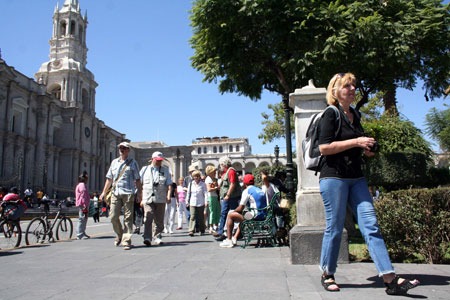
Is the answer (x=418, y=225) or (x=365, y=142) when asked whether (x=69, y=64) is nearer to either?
(x=418, y=225)

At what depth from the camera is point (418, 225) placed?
15.2ft

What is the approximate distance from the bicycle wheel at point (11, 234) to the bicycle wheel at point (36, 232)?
0.89 feet

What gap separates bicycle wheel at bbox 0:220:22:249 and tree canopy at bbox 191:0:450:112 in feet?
24.3

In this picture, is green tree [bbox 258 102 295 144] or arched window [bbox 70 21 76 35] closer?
green tree [bbox 258 102 295 144]

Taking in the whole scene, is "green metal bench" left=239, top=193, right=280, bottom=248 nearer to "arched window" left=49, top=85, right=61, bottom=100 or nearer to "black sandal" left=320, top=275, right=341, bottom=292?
"black sandal" left=320, top=275, right=341, bottom=292

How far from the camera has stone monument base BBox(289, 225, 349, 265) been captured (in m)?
4.57

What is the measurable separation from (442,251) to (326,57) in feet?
24.4

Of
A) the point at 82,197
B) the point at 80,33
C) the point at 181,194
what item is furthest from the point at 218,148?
the point at 82,197

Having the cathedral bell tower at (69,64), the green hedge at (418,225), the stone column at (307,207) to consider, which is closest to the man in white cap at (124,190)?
the stone column at (307,207)

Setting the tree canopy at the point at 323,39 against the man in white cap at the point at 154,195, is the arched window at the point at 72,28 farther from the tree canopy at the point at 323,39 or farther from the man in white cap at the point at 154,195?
the man in white cap at the point at 154,195

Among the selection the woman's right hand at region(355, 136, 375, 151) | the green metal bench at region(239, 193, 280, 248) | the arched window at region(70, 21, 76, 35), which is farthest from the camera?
the arched window at region(70, 21, 76, 35)

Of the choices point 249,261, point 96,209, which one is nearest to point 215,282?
point 249,261

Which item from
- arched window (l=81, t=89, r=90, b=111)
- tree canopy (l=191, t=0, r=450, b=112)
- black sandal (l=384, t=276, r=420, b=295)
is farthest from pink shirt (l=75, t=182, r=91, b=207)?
arched window (l=81, t=89, r=90, b=111)

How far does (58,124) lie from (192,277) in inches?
2176
